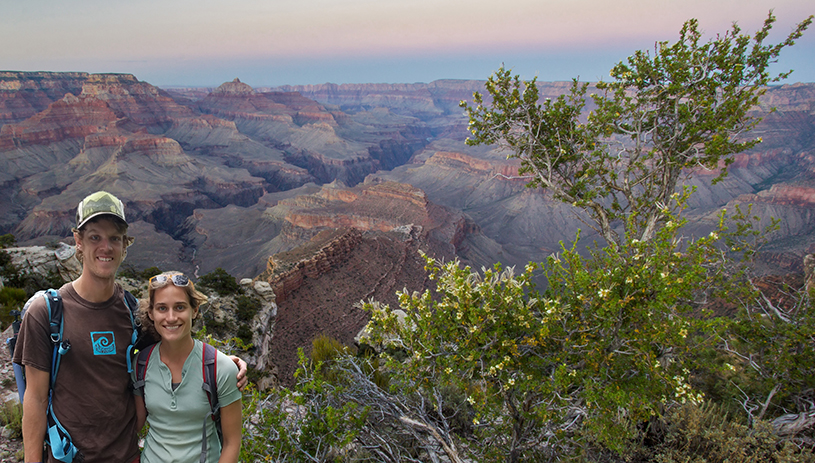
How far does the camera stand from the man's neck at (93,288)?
10.7 ft

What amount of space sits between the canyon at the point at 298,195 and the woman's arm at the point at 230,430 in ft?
24.2

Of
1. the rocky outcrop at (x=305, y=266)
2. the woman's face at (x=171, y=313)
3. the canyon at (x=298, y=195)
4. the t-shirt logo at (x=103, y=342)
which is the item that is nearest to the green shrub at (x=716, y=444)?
the canyon at (x=298, y=195)

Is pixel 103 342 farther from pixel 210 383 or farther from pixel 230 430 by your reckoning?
pixel 230 430

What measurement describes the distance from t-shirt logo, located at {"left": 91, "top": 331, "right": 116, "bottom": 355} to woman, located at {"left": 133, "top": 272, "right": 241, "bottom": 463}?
250 mm

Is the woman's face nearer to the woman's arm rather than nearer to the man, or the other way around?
the man

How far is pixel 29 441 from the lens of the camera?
117 inches

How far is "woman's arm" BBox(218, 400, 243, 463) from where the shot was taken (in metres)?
3.49

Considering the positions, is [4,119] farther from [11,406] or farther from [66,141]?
[11,406]

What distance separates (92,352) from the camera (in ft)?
10.6

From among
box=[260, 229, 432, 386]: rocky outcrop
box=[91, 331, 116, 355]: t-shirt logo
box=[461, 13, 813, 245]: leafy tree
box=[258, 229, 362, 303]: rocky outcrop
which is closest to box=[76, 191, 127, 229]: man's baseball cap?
box=[91, 331, 116, 355]: t-shirt logo

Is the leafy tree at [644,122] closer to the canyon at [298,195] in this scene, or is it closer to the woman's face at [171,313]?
the canyon at [298,195]

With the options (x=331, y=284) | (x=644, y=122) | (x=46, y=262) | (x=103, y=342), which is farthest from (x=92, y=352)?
(x=331, y=284)

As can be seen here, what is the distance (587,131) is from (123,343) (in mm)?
9444

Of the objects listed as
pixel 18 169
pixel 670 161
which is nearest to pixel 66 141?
pixel 18 169
